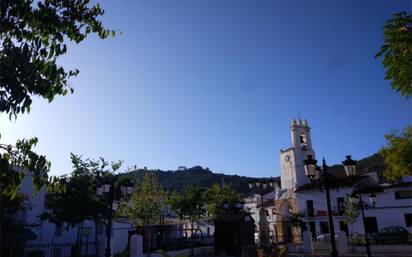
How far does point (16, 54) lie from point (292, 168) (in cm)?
5055

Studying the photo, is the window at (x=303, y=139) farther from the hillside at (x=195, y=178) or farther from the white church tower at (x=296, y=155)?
the hillside at (x=195, y=178)

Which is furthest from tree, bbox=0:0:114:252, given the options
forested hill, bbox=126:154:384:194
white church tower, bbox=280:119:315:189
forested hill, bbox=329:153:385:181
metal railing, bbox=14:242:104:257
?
forested hill, bbox=126:154:384:194

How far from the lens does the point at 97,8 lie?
15.6ft

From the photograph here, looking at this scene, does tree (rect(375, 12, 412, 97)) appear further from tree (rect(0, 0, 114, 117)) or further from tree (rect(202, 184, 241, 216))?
tree (rect(202, 184, 241, 216))

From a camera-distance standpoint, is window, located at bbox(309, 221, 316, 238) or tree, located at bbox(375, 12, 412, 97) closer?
tree, located at bbox(375, 12, 412, 97)

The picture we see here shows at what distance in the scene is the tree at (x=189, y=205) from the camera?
137 feet

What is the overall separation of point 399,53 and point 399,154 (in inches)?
1057

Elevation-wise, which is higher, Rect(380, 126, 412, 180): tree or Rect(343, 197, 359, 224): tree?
Rect(380, 126, 412, 180): tree

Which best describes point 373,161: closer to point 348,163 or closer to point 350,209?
point 350,209

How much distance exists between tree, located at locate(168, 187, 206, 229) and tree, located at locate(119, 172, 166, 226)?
6690 millimetres

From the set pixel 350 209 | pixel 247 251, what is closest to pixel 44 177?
pixel 247 251

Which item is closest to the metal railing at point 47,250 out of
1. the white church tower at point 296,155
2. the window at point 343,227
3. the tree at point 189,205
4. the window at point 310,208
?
the tree at point 189,205

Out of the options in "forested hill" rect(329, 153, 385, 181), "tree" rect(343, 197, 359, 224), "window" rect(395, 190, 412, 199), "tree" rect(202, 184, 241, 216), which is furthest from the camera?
"forested hill" rect(329, 153, 385, 181)

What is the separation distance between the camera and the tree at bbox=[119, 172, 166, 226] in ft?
106
